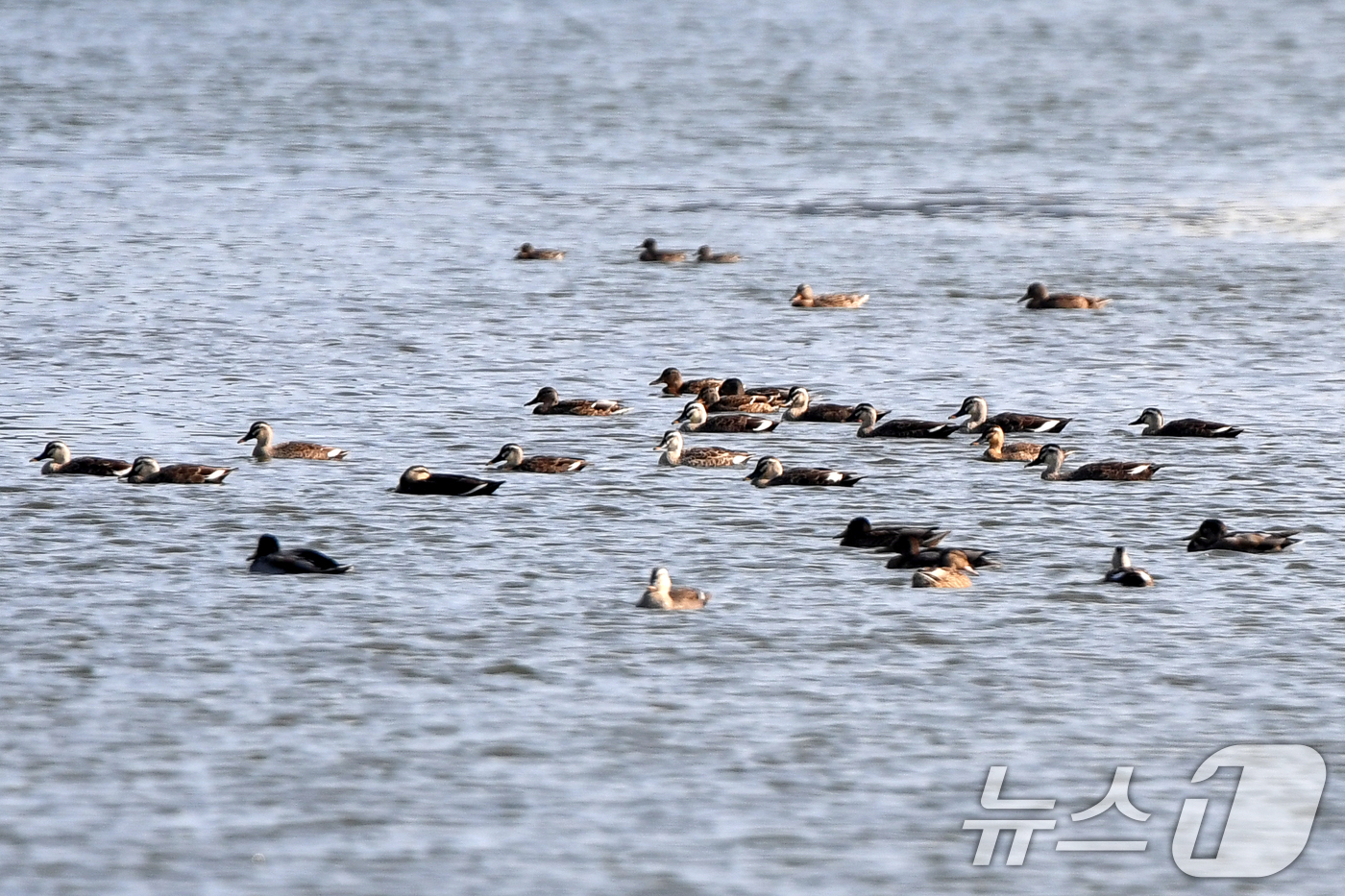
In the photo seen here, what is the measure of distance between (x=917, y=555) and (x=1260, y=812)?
5254 millimetres

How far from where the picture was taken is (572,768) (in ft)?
44.5

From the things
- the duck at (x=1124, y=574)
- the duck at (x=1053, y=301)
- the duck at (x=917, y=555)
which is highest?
the duck at (x=1124, y=574)

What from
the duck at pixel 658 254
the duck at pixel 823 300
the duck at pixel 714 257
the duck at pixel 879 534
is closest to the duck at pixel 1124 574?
the duck at pixel 879 534

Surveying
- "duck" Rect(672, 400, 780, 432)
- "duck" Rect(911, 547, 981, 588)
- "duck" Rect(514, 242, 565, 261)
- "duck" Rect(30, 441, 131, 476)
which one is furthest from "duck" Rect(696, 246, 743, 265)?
"duck" Rect(911, 547, 981, 588)

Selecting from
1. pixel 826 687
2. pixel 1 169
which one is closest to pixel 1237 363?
pixel 826 687

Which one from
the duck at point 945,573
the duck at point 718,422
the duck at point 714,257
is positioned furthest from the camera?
the duck at point 714,257

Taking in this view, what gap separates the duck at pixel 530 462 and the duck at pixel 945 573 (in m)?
4.75

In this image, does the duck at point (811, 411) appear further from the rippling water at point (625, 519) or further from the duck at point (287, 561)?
the duck at point (287, 561)

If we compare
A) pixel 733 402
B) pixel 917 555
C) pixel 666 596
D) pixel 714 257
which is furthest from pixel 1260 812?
pixel 714 257

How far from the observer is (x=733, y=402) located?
966 inches

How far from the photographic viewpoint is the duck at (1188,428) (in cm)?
2338

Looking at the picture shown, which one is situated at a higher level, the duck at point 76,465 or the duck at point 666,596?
the duck at point 666,596

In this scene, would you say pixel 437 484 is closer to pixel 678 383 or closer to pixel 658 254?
pixel 678 383

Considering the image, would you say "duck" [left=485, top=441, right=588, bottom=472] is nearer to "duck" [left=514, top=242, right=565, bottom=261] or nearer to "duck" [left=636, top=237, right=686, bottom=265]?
"duck" [left=636, top=237, right=686, bottom=265]
